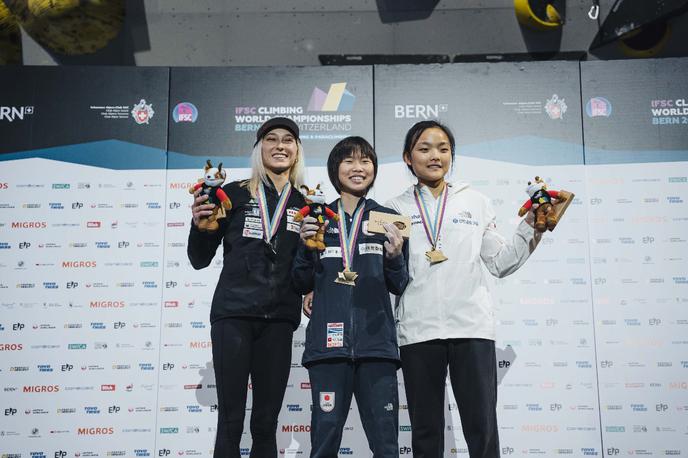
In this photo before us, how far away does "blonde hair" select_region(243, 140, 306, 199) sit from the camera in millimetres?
2779

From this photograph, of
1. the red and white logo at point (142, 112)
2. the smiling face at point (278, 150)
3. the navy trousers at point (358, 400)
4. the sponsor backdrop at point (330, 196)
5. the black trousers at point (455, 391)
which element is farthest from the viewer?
the red and white logo at point (142, 112)

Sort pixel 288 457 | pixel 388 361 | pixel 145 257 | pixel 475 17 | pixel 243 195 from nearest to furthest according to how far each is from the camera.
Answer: pixel 388 361, pixel 243 195, pixel 288 457, pixel 145 257, pixel 475 17

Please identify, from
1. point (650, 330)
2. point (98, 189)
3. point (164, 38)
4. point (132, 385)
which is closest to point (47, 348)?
point (132, 385)

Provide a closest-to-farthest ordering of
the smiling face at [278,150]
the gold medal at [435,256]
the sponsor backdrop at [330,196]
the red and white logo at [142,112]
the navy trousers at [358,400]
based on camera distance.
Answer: the navy trousers at [358,400] < the gold medal at [435,256] < the smiling face at [278,150] < the sponsor backdrop at [330,196] < the red and white logo at [142,112]

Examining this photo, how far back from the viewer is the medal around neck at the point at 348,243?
8.08 ft

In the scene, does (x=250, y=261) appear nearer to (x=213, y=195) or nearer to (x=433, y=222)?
(x=213, y=195)

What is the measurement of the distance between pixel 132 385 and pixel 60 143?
1.57 m

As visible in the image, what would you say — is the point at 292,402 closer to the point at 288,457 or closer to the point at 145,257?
the point at 288,457

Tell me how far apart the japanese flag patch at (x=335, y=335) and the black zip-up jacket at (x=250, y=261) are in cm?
21

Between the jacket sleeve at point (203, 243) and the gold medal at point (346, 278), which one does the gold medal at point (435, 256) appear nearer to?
the gold medal at point (346, 278)

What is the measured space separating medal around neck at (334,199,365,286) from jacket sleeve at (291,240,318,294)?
12 centimetres

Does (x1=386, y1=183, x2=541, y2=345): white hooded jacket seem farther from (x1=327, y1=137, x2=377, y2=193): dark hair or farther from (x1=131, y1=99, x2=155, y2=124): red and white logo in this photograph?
(x1=131, y1=99, x2=155, y2=124): red and white logo

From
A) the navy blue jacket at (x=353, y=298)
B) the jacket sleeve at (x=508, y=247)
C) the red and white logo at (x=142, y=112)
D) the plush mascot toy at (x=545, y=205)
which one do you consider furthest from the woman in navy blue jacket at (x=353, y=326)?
the red and white logo at (x=142, y=112)

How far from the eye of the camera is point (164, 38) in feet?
16.0
